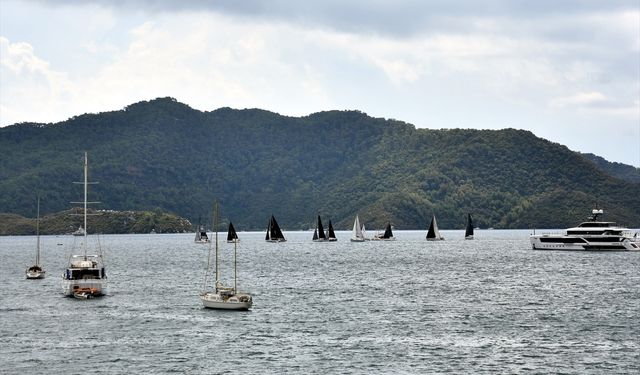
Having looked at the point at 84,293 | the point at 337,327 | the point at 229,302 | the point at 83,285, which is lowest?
the point at 337,327

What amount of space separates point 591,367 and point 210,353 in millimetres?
26910

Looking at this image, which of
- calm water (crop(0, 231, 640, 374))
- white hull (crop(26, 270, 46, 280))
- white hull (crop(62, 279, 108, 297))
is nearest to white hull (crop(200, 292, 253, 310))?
calm water (crop(0, 231, 640, 374))

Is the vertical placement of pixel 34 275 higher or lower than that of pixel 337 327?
higher

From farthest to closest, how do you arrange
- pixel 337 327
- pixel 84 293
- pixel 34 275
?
1. pixel 34 275
2. pixel 84 293
3. pixel 337 327

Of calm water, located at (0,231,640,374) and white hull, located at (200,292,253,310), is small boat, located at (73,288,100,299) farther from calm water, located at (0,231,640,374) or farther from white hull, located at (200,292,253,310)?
white hull, located at (200,292,253,310)

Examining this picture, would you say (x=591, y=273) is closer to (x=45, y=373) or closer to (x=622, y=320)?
(x=622, y=320)

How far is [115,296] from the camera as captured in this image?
108m

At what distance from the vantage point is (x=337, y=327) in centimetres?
8175

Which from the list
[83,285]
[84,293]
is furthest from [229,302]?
[83,285]

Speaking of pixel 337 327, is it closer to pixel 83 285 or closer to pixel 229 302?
pixel 229 302

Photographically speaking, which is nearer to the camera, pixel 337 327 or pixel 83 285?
pixel 337 327

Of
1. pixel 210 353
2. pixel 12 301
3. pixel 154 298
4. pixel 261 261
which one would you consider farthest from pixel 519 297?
pixel 261 261

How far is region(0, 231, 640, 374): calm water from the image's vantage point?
6456 cm

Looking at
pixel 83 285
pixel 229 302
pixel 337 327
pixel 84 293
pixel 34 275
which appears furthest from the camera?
pixel 34 275
